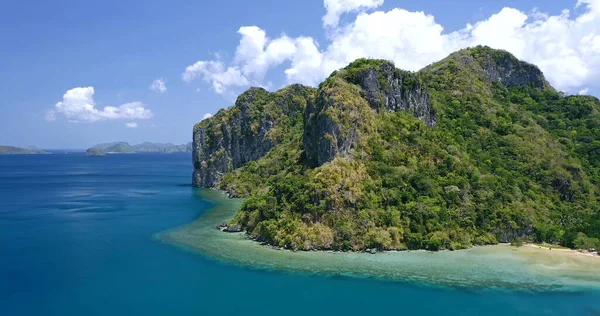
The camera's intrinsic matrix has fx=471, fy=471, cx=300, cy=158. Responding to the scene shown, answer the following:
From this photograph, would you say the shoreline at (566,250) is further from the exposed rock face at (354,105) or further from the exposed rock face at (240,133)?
the exposed rock face at (240,133)

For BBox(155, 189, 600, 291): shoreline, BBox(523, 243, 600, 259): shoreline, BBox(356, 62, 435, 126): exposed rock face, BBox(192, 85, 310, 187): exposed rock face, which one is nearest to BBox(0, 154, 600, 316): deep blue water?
BBox(155, 189, 600, 291): shoreline

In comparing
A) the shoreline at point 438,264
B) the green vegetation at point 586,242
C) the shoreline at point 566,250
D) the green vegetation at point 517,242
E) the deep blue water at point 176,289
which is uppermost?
the green vegetation at point 586,242

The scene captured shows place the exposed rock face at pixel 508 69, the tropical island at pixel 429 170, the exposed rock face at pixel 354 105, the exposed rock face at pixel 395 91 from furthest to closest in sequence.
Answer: the exposed rock face at pixel 508 69
the exposed rock face at pixel 395 91
the exposed rock face at pixel 354 105
the tropical island at pixel 429 170

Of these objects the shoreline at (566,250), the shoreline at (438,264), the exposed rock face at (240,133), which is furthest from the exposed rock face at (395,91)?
the exposed rock face at (240,133)

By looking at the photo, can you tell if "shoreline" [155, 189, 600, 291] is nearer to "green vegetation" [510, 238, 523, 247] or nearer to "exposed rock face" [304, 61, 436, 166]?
"green vegetation" [510, 238, 523, 247]

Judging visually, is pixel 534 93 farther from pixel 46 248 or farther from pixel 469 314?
pixel 46 248
